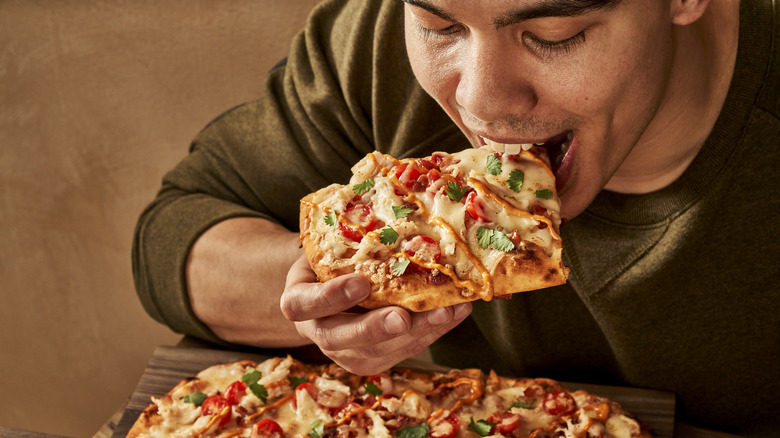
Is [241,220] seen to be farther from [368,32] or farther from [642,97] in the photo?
[642,97]

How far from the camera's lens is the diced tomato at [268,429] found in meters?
1.61

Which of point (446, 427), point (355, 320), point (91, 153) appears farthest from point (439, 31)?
point (91, 153)

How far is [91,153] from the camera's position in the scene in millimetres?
3395

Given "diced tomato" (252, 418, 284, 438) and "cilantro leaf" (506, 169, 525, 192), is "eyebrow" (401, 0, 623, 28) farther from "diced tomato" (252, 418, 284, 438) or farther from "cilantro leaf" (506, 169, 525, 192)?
"diced tomato" (252, 418, 284, 438)

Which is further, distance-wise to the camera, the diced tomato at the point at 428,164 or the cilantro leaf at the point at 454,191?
the diced tomato at the point at 428,164

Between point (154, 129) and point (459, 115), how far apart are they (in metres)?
2.36

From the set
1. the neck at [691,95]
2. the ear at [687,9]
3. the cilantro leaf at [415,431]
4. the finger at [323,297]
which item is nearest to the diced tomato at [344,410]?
the cilantro leaf at [415,431]

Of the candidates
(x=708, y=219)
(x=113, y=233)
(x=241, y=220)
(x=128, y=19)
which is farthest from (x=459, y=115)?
(x=113, y=233)

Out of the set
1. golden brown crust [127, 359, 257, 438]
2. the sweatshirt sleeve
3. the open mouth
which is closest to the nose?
the open mouth

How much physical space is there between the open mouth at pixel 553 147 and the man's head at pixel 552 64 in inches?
2.2

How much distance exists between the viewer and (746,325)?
5.52ft

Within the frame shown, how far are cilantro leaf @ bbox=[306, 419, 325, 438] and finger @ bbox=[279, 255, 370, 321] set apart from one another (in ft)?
1.37

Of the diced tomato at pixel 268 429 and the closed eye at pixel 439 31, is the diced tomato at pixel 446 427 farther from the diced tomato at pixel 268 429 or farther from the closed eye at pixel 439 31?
the closed eye at pixel 439 31

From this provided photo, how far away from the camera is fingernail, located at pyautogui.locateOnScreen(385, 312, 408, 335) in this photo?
1233 mm
